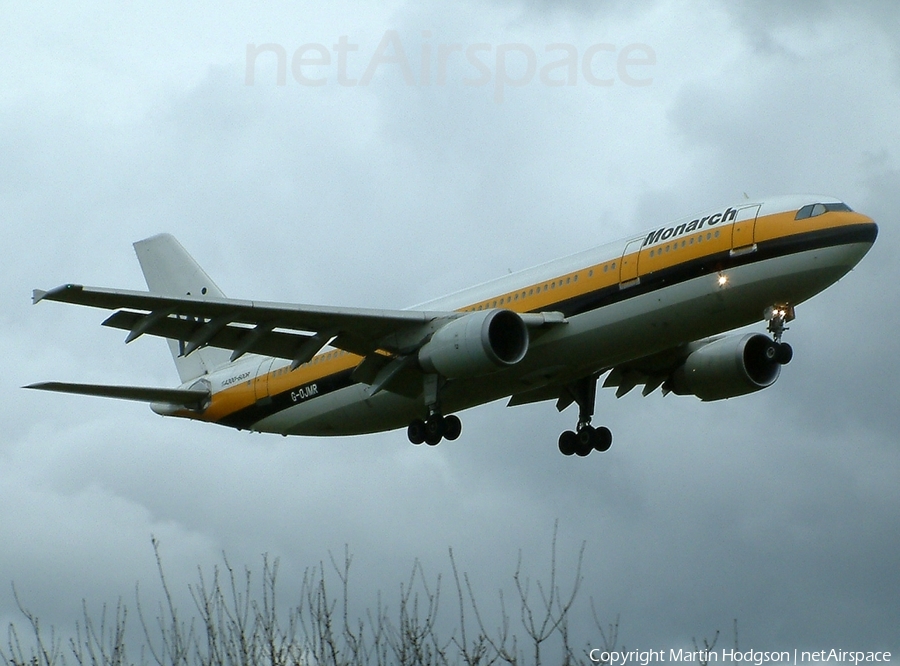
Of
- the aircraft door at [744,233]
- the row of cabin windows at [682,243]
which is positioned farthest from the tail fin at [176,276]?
the aircraft door at [744,233]

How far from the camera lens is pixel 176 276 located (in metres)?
47.0

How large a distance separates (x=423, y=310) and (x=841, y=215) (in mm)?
11729

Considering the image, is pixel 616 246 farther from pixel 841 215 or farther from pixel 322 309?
pixel 322 309

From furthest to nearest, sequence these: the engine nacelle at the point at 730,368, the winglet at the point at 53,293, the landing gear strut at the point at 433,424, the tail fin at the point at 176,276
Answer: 1. the tail fin at the point at 176,276
2. the engine nacelle at the point at 730,368
3. the landing gear strut at the point at 433,424
4. the winglet at the point at 53,293

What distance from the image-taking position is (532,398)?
39.6m

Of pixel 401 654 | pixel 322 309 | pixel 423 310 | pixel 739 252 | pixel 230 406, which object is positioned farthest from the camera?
pixel 230 406

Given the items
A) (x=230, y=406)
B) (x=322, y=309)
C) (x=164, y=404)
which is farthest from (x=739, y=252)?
(x=164, y=404)

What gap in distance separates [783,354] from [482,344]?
282 inches

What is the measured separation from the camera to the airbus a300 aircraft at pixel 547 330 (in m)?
31.0

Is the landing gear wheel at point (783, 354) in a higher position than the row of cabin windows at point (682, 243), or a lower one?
lower

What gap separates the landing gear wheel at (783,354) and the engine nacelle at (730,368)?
17.0ft

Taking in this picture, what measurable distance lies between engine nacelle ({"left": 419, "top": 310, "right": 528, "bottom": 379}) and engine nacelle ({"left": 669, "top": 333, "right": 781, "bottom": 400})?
25.4 ft

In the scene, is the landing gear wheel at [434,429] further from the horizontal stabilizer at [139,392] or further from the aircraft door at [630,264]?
the horizontal stabilizer at [139,392]

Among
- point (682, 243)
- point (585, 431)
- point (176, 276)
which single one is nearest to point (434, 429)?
point (585, 431)
